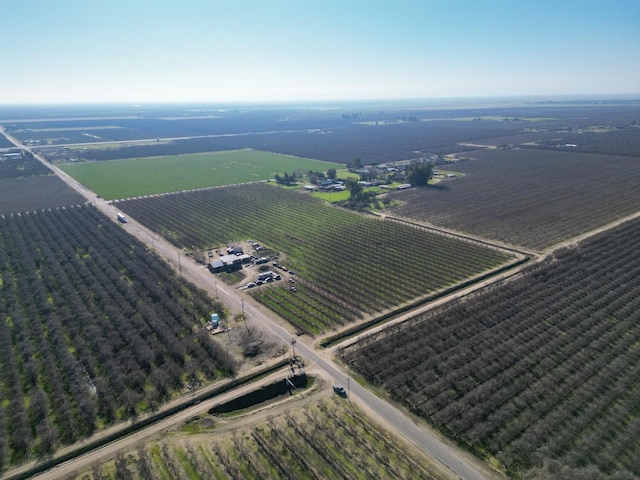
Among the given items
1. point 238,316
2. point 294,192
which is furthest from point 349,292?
point 294,192

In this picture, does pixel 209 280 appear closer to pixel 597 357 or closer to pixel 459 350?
pixel 459 350

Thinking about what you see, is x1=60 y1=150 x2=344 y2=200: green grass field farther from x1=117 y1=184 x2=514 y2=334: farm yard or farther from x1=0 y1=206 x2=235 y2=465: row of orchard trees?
x1=0 y1=206 x2=235 y2=465: row of orchard trees

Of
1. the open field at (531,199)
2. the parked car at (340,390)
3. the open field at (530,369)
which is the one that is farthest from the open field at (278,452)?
the open field at (531,199)

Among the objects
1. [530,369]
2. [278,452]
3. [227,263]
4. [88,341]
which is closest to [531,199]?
[530,369]

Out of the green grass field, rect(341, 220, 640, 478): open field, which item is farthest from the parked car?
the green grass field

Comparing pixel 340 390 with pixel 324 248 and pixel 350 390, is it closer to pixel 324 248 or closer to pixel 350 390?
pixel 350 390

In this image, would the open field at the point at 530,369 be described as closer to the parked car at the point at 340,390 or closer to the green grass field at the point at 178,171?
the parked car at the point at 340,390
